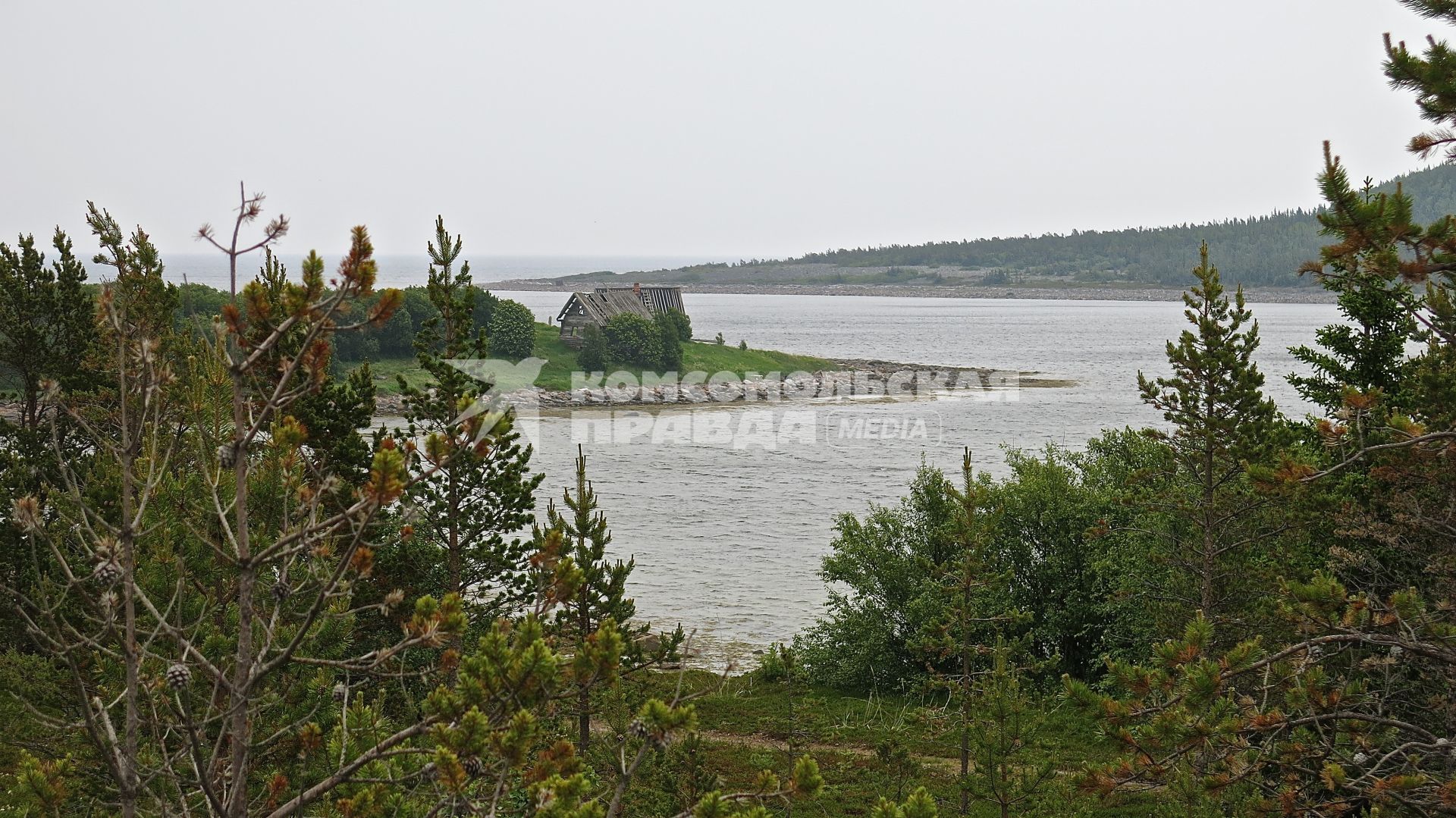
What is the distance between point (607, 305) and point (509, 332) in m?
10.4

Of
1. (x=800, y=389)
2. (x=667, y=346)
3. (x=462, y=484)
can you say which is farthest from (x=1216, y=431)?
(x=667, y=346)

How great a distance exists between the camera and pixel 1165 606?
18344mm

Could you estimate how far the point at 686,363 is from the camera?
275 feet

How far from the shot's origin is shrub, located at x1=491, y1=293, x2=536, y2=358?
3113 inches

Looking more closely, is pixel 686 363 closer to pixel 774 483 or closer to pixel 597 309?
pixel 597 309

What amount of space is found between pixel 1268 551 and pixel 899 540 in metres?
8.82

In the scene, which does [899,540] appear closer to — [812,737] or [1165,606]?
[812,737]

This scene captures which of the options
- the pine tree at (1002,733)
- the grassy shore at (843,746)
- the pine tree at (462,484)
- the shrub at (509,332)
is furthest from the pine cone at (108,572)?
the shrub at (509,332)

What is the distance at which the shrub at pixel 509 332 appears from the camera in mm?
79062

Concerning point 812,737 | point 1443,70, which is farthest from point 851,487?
point 1443,70

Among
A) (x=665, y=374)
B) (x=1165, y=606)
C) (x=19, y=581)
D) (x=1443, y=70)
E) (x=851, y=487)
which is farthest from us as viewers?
(x=665, y=374)

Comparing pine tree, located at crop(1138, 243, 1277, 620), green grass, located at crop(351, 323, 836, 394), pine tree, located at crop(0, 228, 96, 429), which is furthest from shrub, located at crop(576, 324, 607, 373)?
pine tree, located at crop(1138, 243, 1277, 620)

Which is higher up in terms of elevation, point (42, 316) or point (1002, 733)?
point (42, 316)

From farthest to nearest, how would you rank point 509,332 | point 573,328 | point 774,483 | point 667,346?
point 573,328
point 667,346
point 509,332
point 774,483
